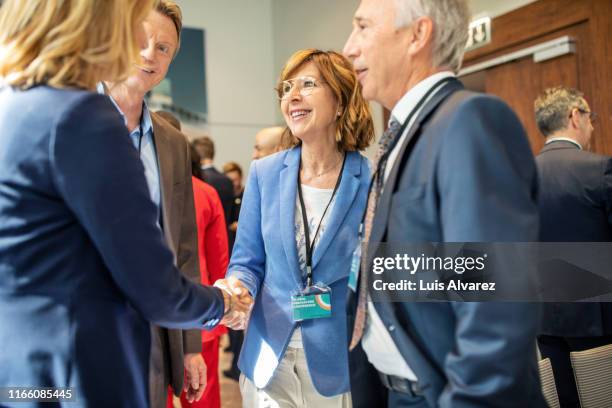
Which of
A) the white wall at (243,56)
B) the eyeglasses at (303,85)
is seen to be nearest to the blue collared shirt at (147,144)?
the eyeglasses at (303,85)

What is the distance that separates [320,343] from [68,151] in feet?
3.34

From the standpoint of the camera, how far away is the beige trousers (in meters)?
1.78

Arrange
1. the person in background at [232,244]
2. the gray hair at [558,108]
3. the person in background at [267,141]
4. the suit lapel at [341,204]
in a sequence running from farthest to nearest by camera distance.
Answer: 1. the person in background at [232,244]
2. the person in background at [267,141]
3. the gray hair at [558,108]
4. the suit lapel at [341,204]

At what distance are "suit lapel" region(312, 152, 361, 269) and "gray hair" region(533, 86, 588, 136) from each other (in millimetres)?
1705

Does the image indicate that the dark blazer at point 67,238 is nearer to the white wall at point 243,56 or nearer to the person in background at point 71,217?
the person in background at point 71,217

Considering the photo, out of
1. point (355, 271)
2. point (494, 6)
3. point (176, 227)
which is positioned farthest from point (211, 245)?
point (494, 6)

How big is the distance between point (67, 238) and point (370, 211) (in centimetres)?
60

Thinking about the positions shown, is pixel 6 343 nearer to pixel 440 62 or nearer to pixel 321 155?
pixel 440 62

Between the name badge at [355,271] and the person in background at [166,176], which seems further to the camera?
the person in background at [166,176]

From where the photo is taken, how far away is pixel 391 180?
1143 millimetres

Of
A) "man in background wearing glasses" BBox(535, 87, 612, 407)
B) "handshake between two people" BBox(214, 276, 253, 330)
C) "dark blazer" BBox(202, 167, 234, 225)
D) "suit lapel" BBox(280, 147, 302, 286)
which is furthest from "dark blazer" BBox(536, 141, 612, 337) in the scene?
"dark blazer" BBox(202, 167, 234, 225)

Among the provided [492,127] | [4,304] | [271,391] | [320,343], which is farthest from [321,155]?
[4,304]

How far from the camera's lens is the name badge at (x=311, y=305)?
69.9 inches

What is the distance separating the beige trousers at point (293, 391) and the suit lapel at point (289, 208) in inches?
9.7
